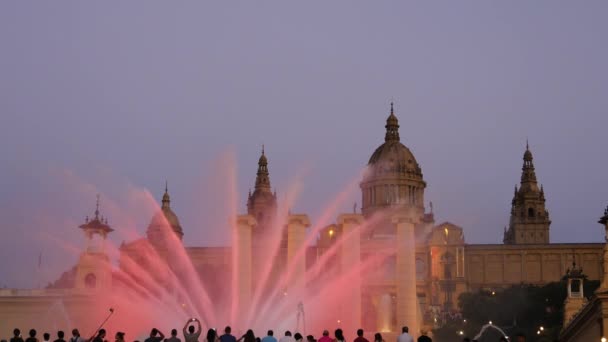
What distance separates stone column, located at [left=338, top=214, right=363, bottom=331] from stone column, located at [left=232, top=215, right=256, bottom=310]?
5.87 meters

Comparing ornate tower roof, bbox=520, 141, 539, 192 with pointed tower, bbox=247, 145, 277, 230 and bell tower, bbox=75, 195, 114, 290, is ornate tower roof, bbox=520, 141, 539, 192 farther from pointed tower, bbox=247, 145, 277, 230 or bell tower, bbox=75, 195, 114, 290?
bell tower, bbox=75, 195, 114, 290

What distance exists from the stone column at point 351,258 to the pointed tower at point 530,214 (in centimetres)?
7866

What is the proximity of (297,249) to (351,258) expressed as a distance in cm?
358

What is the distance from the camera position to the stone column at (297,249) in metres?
63.9

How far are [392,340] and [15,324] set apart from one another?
95.6ft

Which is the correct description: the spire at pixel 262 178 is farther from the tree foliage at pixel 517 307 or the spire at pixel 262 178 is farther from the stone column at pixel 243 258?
the stone column at pixel 243 258

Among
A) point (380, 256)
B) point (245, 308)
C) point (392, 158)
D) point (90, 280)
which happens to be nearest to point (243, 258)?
point (245, 308)

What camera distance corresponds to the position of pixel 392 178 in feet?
464

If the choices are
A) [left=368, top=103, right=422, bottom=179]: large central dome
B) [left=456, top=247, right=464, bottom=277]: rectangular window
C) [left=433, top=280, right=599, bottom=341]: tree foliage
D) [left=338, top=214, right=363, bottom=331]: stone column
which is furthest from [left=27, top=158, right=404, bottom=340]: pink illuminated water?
[left=368, top=103, right=422, bottom=179]: large central dome

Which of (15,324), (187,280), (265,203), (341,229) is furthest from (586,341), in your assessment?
(265,203)

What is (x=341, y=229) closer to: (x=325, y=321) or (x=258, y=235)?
(x=325, y=321)

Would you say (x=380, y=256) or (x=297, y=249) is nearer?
(x=297, y=249)

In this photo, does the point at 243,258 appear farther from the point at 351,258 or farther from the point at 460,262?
the point at 460,262

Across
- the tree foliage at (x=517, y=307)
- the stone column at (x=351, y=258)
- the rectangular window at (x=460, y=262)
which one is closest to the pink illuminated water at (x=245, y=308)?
the stone column at (x=351, y=258)
